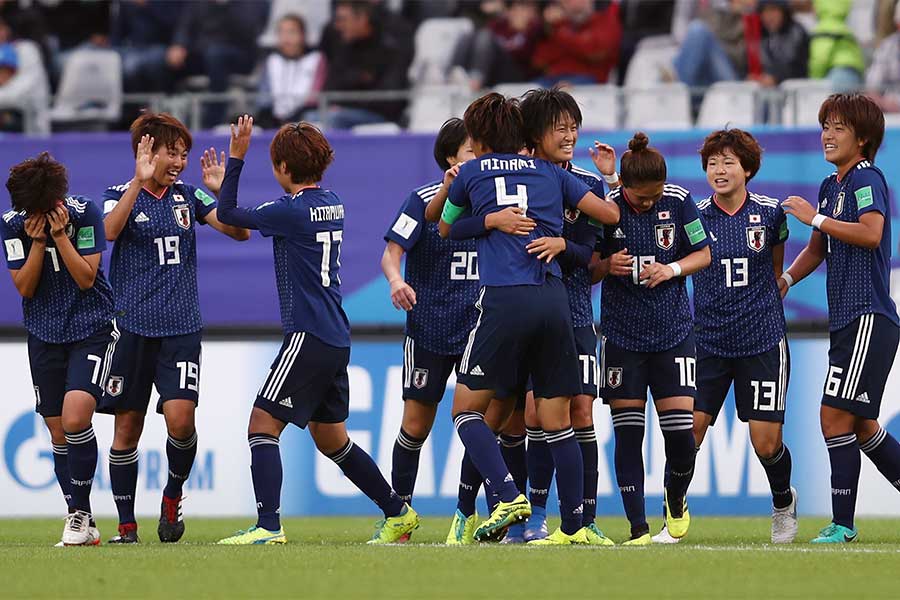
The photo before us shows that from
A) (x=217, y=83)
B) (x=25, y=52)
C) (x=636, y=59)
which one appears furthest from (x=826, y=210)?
(x=25, y=52)

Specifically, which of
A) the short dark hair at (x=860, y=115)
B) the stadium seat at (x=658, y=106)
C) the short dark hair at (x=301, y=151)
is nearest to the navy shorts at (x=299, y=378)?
the short dark hair at (x=301, y=151)

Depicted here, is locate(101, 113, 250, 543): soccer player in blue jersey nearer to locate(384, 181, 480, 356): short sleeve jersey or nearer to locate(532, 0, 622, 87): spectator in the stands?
locate(384, 181, 480, 356): short sleeve jersey

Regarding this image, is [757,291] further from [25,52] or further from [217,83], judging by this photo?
[25,52]

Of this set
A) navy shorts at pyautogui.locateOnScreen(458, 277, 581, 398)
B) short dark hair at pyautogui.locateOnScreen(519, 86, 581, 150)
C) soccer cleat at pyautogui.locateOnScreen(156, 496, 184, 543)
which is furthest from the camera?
soccer cleat at pyautogui.locateOnScreen(156, 496, 184, 543)

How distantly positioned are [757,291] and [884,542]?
1516mm

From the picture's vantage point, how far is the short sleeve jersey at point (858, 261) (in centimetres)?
808

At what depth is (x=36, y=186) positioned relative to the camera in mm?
8031

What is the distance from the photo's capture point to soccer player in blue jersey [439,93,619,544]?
7.32 m

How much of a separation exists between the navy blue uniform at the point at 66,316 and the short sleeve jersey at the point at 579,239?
2492mm

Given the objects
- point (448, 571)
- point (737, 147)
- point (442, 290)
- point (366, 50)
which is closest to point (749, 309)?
point (737, 147)

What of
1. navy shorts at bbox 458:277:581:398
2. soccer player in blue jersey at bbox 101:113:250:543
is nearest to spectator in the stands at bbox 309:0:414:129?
soccer player in blue jersey at bbox 101:113:250:543

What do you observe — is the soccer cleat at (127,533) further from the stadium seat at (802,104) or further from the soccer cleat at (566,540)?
the stadium seat at (802,104)

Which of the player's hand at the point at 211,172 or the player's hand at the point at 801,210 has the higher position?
the player's hand at the point at 211,172

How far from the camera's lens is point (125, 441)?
8469 millimetres
